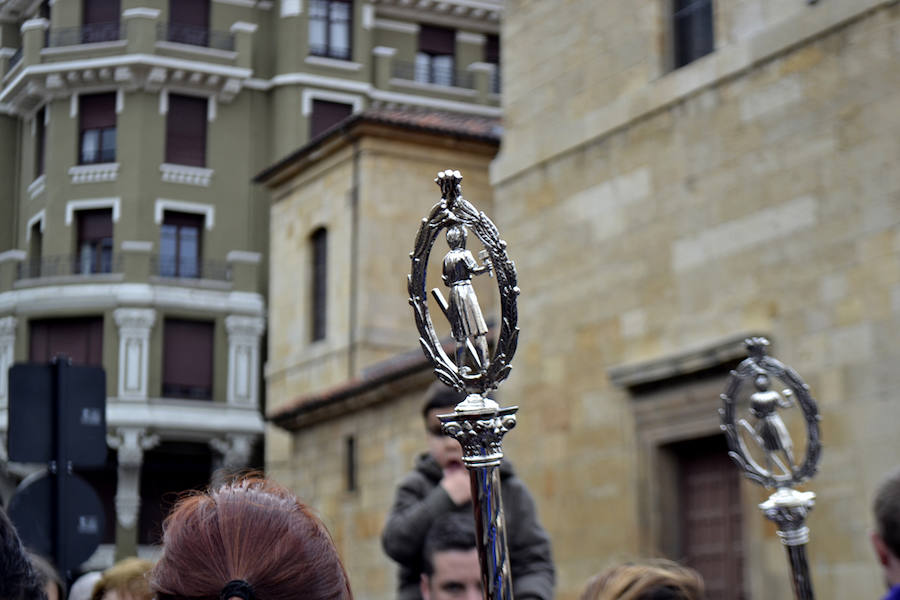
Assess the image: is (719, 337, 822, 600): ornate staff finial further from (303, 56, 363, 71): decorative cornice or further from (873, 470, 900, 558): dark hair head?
(303, 56, 363, 71): decorative cornice

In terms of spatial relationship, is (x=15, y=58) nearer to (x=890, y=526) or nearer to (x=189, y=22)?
(x=890, y=526)

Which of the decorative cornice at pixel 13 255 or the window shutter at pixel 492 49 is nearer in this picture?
the decorative cornice at pixel 13 255

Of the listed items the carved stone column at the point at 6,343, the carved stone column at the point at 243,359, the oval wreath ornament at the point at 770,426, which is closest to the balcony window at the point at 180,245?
the carved stone column at the point at 243,359

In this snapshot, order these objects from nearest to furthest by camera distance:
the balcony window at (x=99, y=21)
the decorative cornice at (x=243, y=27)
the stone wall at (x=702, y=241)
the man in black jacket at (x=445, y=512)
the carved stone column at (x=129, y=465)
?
the man in black jacket at (x=445, y=512), the stone wall at (x=702, y=241), the balcony window at (x=99, y=21), the carved stone column at (x=129, y=465), the decorative cornice at (x=243, y=27)

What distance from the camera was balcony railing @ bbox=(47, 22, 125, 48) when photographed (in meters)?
14.1

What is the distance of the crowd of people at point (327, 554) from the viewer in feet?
8.18

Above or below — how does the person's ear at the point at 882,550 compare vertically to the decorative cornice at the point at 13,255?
below

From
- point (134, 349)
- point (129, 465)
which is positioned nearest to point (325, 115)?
point (134, 349)

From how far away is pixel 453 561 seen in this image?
4.94 meters

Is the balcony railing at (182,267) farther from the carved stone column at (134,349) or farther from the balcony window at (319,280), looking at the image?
the balcony window at (319,280)

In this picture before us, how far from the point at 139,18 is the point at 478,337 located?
626 inches

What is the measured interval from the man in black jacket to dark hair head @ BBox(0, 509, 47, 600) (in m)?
2.90

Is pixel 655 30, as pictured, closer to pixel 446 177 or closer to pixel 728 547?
pixel 728 547

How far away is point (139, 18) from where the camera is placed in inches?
698
